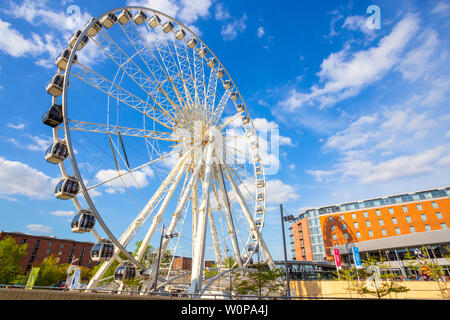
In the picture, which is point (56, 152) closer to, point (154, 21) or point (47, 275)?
point (154, 21)

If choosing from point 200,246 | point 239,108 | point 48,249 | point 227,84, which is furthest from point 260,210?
point 48,249

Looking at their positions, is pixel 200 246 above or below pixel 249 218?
below

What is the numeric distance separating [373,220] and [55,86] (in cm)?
5756

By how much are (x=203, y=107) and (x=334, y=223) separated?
143 ft

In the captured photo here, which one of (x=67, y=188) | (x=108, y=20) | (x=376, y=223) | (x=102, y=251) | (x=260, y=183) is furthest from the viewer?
(x=376, y=223)

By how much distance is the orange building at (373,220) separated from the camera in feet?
148

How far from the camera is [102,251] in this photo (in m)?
13.9

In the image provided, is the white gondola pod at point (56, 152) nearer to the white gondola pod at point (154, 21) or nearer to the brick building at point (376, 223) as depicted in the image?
the white gondola pod at point (154, 21)

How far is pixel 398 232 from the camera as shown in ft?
152

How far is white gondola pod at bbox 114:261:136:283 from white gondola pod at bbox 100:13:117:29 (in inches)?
719

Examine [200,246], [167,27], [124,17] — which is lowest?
[200,246]

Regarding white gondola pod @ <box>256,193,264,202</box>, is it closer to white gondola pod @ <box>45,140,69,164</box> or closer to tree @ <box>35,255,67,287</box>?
white gondola pod @ <box>45,140,69,164</box>

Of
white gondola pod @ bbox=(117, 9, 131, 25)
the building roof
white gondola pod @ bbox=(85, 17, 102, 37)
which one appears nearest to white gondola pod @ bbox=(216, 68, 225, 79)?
white gondola pod @ bbox=(117, 9, 131, 25)
